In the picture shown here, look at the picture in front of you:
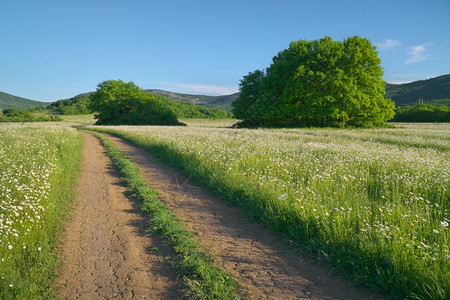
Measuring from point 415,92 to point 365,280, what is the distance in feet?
551

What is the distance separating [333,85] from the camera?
1278 inches

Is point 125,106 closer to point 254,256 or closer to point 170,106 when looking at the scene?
point 170,106

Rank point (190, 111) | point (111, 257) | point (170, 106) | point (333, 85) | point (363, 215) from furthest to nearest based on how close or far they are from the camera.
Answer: point (190, 111), point (170, 106), point (333, 85), point (363, 215), point (111, 257)

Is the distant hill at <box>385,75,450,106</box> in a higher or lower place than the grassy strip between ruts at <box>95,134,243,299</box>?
higher

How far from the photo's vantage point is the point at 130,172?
9.87 meters

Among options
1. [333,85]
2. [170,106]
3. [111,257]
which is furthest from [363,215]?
[170,106]

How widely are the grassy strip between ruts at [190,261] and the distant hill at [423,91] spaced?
443 feet

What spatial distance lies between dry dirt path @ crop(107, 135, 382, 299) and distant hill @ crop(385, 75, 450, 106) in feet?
440

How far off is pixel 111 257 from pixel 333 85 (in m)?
34.3

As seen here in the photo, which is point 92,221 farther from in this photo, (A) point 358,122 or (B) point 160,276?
(A) point 358,122

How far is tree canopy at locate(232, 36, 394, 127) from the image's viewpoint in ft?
109

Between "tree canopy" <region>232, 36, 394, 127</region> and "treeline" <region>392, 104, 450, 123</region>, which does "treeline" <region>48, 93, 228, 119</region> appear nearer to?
"treeline" <region>392, 104, 450, 123</region>

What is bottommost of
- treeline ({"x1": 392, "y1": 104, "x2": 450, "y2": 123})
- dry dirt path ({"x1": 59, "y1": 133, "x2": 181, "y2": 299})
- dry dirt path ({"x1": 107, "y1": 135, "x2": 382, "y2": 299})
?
dry dirt path ({"x1": 107, "y1": 135, "x2": 382, "y2": 299})

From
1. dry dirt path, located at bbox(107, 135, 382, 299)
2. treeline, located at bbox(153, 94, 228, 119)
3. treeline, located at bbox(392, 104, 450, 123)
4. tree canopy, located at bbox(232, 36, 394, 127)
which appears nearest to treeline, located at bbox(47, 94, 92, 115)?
treeline, located at bbox(153, 94, 228, 119)
